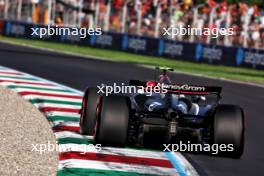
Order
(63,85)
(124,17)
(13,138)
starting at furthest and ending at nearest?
(124,17)
(63,85)
(13,138)

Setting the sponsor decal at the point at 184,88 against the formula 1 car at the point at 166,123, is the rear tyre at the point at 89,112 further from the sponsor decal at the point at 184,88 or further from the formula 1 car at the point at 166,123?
the sponsor decal at the point at 184,88

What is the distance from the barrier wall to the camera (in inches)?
1099

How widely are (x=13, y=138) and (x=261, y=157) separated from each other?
334cm

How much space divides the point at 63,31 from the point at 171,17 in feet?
25.0

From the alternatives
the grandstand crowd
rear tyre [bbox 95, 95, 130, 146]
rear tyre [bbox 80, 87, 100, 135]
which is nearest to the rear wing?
rear tyre [bbox 95, 95, 130, 146]

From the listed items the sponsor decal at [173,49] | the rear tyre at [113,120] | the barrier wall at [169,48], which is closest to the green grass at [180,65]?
the barrier wall at [169,48]

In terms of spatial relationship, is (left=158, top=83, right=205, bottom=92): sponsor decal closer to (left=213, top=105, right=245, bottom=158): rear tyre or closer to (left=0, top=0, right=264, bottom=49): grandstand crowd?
(left=213, top=105, right=245, bottom=158): rear tyre

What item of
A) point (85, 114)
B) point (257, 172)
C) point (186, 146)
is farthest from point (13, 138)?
point (257, 172)

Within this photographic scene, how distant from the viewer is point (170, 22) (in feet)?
94.9

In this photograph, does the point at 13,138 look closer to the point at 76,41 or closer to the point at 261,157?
the point at 261,157

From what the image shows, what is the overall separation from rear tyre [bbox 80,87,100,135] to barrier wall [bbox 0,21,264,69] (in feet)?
60.5

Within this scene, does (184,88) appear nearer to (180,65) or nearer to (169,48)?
(180,65)

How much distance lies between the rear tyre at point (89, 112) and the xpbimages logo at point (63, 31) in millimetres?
22767

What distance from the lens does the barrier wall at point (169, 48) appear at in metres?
27.9
